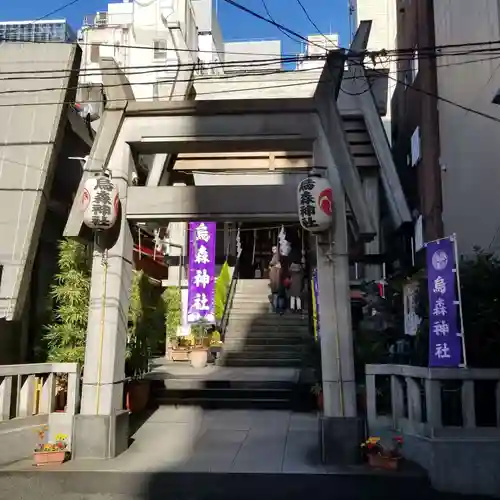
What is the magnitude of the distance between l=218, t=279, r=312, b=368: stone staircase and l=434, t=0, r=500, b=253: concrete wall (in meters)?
4.66

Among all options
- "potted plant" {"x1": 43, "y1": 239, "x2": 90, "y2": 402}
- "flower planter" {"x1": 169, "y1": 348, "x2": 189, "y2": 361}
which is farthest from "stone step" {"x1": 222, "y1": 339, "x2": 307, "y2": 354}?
"potted plant" {"x1": 43, "y1": 239, "x2": 90, "y2": 402}

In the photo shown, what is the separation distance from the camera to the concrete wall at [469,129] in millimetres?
10703

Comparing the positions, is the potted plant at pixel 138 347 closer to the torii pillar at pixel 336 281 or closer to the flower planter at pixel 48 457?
the flower planter at pixel 48 457

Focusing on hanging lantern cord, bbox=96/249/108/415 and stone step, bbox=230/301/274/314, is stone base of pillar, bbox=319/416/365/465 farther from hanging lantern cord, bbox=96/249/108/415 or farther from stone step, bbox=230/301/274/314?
stone step, bbox=230/301/274/314

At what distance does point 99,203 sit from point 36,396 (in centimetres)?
302

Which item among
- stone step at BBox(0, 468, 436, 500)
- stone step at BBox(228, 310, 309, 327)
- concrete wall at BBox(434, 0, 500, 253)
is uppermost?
concrete wall at BBox(434, 0, 500, 253)

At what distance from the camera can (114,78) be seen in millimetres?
7840

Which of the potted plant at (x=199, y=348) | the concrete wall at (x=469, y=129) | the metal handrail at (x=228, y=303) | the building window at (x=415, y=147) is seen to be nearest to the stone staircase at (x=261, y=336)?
the metal handrail at (x=228, y=303)

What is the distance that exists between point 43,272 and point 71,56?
13.2ft

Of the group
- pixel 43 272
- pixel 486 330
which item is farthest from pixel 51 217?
pixel 486 330

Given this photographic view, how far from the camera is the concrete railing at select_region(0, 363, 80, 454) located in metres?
7.35

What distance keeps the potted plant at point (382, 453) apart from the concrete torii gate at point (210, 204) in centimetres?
19

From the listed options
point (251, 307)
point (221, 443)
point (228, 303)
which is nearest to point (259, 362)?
point (228, 303)

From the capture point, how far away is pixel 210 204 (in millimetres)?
7637
